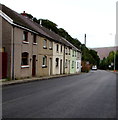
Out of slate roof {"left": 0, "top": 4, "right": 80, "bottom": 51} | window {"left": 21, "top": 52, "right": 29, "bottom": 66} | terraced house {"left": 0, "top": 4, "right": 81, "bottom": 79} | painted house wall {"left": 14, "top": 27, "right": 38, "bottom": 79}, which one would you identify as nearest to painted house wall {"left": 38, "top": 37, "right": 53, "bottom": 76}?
terraced house {"left": 0, "top": 4, "right": 81, "bottom": 79}

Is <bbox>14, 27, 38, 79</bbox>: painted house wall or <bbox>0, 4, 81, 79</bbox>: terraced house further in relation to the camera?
<bbox>14, 27, 38, 79</bbox>: painted house wall

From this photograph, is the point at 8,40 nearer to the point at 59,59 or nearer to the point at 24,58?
the point at 24,58

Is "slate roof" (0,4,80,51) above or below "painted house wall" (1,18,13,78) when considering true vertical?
above

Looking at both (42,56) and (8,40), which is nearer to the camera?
(8,40)

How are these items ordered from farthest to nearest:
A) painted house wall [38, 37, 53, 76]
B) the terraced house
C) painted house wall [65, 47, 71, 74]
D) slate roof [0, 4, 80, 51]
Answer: painted house wall [65, 47, 71, 74] → painted house wall [38, 37, 53, 76] → slate roof [0, 4, 80, 51] → the terraced house

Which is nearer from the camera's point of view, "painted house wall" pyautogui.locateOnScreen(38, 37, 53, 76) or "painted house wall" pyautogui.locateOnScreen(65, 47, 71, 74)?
"painted house wall" pyautogui.locateOnScreen(38, 37, 53, 76)

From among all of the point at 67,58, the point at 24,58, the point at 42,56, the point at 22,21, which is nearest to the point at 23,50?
the point at 24,58

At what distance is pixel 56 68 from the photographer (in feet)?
109

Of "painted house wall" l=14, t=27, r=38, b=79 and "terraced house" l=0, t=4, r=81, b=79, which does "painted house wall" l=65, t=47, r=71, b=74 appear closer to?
"terraced house" l=0, t=4, r=81, b=79

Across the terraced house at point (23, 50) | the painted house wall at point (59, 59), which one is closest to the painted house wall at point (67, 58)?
the painted house wall at point (59, 59)

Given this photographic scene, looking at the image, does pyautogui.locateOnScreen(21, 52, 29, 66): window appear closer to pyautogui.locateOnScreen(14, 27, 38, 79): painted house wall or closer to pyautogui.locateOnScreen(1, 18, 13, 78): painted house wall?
pyautogui.locateOnScreen(14, 27, 38, 79): painted house wall

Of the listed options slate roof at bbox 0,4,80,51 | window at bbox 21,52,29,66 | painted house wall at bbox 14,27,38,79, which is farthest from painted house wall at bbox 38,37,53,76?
window at bbox 21,52,29,66

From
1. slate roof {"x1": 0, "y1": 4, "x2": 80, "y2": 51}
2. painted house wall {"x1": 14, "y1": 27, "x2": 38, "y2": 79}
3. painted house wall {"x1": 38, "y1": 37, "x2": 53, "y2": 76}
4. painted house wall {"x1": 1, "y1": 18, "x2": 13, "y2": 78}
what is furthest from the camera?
painted house wall {"x1": 38, "y1": 37, "x2": 53, "y2": 76}

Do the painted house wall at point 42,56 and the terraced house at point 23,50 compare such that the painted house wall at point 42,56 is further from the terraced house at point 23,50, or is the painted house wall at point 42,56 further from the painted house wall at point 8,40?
the painted house wall at point 8,40
